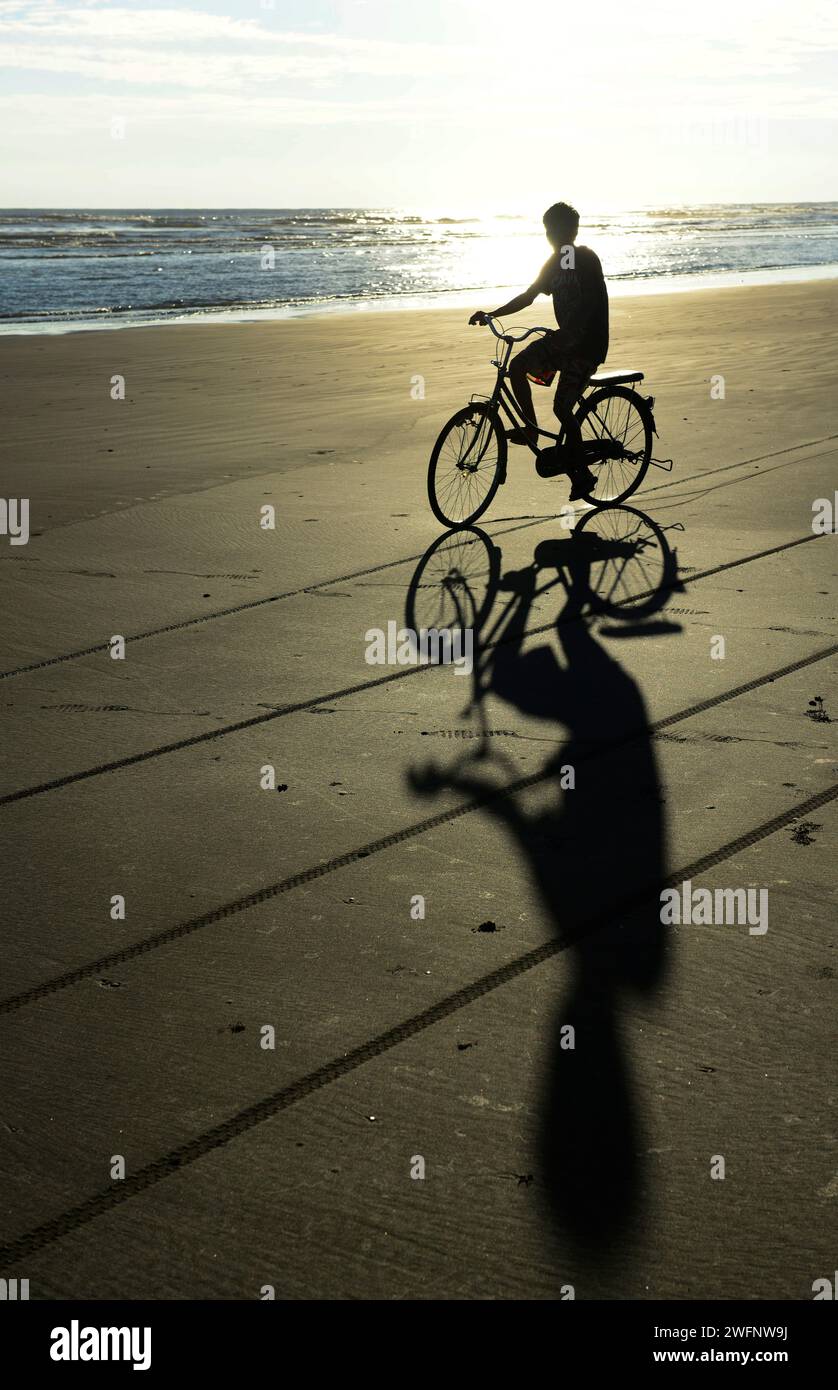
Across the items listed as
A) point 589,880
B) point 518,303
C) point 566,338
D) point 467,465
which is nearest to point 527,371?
point 566,338

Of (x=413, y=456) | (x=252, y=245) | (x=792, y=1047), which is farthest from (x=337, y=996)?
(x=252, y=245)

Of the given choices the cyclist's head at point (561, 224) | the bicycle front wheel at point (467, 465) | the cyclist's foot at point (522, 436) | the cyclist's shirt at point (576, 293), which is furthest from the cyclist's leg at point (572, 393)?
the cyclist's head at point (561, 224)

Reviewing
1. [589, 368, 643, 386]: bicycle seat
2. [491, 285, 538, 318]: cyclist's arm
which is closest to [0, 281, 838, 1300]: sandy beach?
[589, 368, 643, 386]: bicycle seat

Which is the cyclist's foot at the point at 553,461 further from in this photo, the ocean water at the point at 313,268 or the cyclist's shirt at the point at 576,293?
the ocean water at the point at 313,268

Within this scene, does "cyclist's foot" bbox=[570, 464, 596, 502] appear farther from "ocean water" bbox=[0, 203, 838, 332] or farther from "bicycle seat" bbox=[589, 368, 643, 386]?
"ocean water" bbox=[0, 203, 838, 332]

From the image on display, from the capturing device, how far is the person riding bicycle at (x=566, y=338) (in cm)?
940

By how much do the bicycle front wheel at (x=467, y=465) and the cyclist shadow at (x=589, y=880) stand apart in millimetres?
2106

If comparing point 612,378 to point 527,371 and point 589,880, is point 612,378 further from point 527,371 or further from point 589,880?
point 589,880

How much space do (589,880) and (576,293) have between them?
5.79 meters

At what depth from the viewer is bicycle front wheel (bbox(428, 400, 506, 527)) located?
9500 millimetres

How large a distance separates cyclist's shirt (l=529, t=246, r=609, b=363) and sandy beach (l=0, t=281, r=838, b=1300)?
1.27 metres

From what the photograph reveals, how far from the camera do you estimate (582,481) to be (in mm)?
9766
